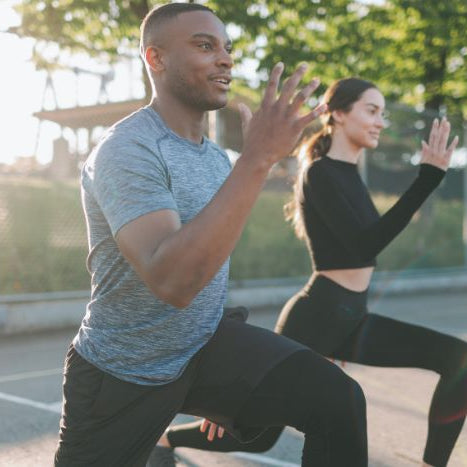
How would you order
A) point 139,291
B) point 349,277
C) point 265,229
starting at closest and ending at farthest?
1. point 139,291
2. point 349,277
3. point 265,229

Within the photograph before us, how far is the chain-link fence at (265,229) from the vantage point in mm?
9641

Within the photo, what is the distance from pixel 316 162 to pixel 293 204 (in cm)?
54

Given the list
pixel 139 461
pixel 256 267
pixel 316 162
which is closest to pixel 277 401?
pixel 139 461

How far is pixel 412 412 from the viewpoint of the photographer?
17.3 ft

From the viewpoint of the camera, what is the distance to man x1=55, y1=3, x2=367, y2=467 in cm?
223

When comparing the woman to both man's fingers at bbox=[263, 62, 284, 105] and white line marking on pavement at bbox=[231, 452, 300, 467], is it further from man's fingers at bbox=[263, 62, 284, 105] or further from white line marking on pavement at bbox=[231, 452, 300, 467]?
man's fingers at bbox=[263, 62, 284, 105]

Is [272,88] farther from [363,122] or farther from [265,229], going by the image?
[265,229]

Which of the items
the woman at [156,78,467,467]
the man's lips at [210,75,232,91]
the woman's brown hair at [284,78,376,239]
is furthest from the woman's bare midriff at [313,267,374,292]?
the man's lips at [210,75,232,91]

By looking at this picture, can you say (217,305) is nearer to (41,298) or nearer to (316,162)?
(316,162)

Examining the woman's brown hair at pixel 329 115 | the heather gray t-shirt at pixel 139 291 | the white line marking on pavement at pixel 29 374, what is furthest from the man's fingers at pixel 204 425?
the white line marking on pavement at pixel 29 374

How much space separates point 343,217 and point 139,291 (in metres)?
1.48

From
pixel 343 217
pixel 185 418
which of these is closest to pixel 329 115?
pixel 343 217

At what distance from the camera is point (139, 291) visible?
2.27 metres

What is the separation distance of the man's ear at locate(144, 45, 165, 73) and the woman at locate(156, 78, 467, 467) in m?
1.28
